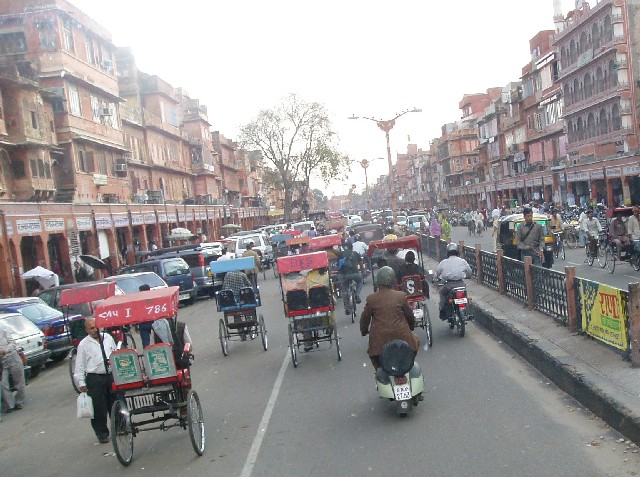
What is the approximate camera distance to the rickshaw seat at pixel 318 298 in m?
12.1

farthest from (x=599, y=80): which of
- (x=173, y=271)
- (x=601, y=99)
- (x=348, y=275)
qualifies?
(x=348, y=275)

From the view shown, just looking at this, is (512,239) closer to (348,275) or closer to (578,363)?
(348,275)

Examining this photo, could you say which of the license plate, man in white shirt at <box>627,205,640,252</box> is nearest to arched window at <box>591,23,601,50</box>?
man in white shirt at <box>627,205,640,252</box>

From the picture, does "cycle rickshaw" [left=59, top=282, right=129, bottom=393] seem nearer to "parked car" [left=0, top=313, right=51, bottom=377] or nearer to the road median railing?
"parked car" [left=0, top=313, right=51, bottom=377]

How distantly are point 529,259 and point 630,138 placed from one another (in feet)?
116

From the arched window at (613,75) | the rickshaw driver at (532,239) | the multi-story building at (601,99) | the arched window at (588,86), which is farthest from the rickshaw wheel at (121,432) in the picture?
the arched window at (588,86)

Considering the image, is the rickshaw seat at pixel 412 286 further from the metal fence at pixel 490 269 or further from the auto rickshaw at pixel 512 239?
the auto rickshaw at pixel 512 239

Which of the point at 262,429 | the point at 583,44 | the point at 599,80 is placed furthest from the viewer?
the point at 583,44

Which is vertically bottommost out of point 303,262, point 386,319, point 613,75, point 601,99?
point 386,319

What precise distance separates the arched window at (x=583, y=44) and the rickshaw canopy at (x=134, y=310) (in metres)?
47.8

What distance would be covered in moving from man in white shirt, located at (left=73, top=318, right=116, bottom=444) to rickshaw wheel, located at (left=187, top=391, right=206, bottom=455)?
1.31 meters

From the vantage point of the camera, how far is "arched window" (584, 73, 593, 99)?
4955 cm

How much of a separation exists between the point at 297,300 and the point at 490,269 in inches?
290

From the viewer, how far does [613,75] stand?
45281mm
